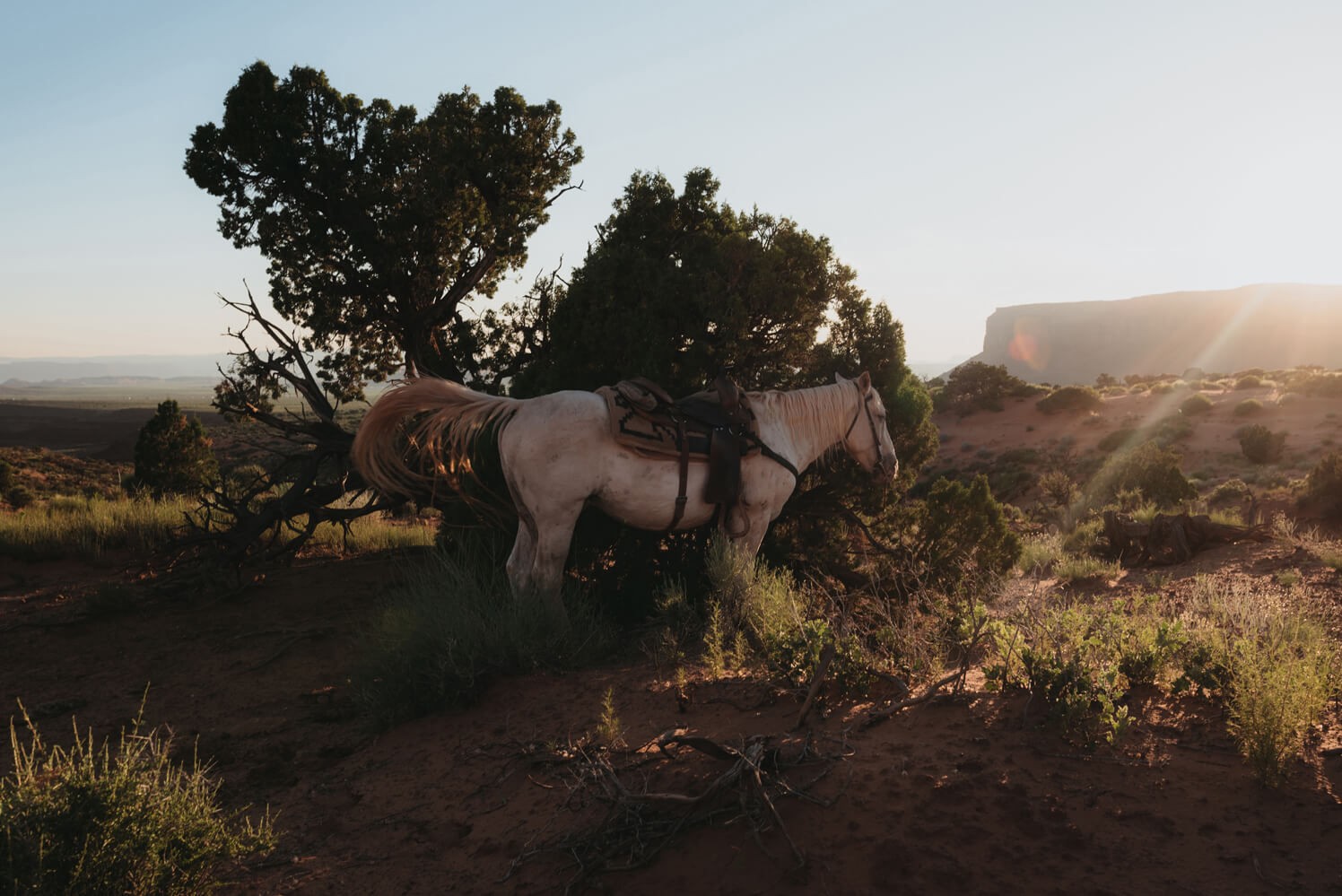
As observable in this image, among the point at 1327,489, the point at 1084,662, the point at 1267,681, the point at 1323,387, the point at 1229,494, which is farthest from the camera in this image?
the point at 1323,387

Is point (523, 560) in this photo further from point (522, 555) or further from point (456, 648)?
point (456, 648)

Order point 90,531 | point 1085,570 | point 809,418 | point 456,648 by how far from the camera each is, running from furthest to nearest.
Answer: point 1085,570, point 90,531, point 809,418, point 456,648

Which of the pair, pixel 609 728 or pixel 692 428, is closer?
pixel 609 728

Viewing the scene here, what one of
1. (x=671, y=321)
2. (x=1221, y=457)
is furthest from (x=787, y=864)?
(x=1221, y=457)

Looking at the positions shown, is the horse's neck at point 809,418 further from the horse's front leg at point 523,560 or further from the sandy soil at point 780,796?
the sandy soil at point 780,796

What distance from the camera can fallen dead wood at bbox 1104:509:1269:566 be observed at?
11.5 meters

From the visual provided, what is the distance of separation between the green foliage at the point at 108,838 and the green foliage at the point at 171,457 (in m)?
12.1

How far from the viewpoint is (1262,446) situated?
23.8 meters

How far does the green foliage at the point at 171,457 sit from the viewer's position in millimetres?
13930

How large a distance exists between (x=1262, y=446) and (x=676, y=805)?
2751 cm

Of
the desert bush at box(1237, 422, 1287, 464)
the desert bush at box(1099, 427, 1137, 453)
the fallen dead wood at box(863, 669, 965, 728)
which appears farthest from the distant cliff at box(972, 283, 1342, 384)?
the fallen dead wood at box(863, 669, 965, 728)

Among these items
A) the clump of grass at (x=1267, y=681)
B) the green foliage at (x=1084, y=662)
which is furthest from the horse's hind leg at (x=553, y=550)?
the clump of grass at (x=1267, y=681)

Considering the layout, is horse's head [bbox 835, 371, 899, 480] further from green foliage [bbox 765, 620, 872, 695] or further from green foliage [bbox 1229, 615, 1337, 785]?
green foliage [bbox 1229, 615, 1337, 785]

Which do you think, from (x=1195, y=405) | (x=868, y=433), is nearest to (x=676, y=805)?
(x=868, y=433)
